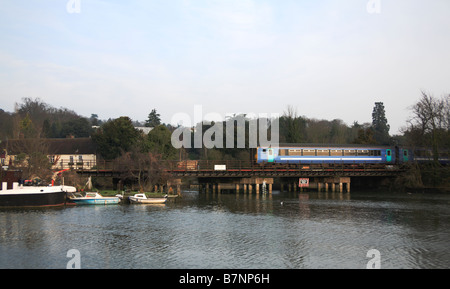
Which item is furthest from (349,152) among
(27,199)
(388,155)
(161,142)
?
(27,199)

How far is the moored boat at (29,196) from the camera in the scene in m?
35.8

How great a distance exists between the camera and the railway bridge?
50312 mm

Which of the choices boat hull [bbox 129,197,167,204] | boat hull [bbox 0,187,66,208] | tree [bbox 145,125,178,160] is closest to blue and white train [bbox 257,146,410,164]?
tree [bbox 145,125,178,160]

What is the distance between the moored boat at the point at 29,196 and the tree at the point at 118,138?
82.3 feet

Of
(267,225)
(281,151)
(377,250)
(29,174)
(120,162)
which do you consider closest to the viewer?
(377,250)

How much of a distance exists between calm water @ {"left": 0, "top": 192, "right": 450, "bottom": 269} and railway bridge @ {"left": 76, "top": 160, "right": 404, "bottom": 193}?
12.9 m

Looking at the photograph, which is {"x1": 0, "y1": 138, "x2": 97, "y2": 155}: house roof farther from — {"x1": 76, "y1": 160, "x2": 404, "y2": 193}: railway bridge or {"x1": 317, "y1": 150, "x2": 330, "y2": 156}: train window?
{"x1": 317, "y1": 150, "x2": 330, "y2": 156}: train window

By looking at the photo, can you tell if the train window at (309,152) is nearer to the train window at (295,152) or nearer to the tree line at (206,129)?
the train window at (295,152)

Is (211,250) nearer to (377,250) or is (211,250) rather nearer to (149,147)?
(377,250)

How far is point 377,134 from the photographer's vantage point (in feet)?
351

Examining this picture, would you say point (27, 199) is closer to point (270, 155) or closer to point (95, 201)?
point (95, 201)

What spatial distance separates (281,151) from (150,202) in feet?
77.4

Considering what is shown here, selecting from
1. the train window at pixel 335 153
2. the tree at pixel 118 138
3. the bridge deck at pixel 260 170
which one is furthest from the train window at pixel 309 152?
the tree at pixel 118 138
